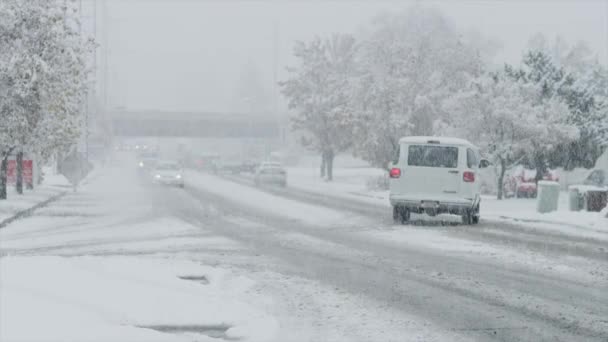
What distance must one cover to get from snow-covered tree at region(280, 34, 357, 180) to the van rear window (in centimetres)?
3285

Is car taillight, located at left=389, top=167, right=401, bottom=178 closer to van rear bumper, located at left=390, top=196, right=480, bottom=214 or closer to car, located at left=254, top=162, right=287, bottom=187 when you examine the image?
van rear bumper, located at left=390, top=196, right=480, bottom=214

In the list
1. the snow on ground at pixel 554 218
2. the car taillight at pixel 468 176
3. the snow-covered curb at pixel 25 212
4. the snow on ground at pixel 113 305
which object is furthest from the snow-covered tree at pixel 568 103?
the snow on ground at pixel 113 305

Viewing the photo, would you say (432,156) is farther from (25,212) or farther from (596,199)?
(25,212)

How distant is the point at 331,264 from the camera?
1371cm

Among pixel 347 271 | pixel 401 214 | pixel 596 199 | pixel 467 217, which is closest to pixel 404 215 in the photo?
pixel 401 214

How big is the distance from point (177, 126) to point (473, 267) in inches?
3379

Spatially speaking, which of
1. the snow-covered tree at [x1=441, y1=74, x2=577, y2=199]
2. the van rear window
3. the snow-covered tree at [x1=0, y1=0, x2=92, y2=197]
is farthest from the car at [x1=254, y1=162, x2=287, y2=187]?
the van rear window

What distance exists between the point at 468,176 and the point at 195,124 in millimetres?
76632

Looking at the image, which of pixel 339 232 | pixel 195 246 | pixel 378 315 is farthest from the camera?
pixel 339 232

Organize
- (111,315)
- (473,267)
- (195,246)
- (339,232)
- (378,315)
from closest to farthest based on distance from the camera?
1. (111,315)
2. (378,315)
3. (473,267)
4. (195,246)
5. (339,232)

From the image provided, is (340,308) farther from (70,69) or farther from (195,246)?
(70,69)

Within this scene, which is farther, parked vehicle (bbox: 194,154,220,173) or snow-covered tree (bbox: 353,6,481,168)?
parked vehicle (bbox: 194,154,220,173)

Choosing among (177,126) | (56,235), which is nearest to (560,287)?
(56,235)

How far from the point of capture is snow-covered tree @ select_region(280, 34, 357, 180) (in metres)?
56.4
